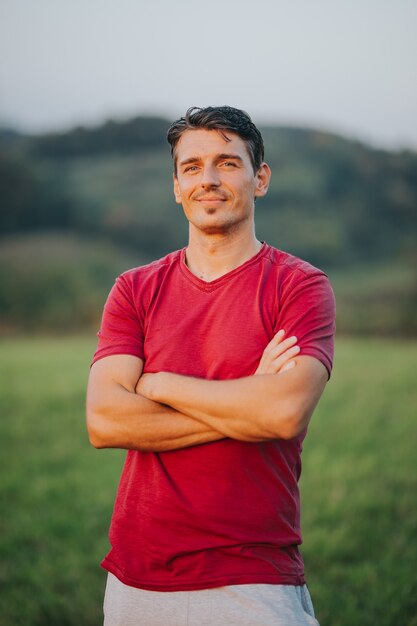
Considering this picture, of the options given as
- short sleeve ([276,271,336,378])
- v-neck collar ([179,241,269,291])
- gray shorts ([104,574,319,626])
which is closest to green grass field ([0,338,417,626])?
gray shorts ([104,574,319,626])

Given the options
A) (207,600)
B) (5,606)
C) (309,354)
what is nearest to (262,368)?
(309,354)

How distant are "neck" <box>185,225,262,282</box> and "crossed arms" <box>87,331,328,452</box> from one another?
0.30 m

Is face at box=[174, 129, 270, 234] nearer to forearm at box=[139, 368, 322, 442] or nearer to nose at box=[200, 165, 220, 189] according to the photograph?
A: nose at box=[200, 165, 220, 189]

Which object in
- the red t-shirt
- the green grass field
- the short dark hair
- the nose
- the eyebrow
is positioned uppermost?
the short dark hair

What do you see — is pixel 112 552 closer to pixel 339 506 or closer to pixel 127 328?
pixel 127 328

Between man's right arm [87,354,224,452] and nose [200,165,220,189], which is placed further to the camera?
nose [200,165,220,189]

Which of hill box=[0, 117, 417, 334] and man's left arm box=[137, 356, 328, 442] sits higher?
hill box=[0, 117, 417, 334]

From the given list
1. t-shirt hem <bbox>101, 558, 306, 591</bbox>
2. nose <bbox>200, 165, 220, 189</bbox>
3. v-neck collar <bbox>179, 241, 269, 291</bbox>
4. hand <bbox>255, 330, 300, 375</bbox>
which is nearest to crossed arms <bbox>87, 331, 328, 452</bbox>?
hand <bbox>255, 330, 300, 375</bbox>

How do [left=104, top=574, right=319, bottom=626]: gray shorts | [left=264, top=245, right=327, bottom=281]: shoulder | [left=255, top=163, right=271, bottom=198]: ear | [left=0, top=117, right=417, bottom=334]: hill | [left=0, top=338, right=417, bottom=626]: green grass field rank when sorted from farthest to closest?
[left=0, top=117, right=417, bottom=334]: hill → [left=0, top=338, right=417, bottom=626]: green grass field → [left=255, top=163, right=271, bottom=198]: ear → [left=264, top=245, right=327, bottom=281]: shoulder → [left=104, top=574, right=319, bottom=626]: gray shorts

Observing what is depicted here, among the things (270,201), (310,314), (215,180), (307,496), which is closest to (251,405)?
(310,314)

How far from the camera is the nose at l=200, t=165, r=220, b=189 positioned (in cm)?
225

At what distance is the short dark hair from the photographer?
2.29 metres

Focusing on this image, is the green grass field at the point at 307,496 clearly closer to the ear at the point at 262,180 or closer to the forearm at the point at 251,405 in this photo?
the forearm at the point at 251,405

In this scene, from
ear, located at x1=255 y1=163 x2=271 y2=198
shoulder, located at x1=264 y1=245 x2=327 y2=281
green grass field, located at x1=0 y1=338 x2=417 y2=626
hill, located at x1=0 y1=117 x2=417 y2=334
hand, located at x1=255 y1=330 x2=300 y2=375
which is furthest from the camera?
hill, located at x1=0 y1=117 x2=417 y2=334
